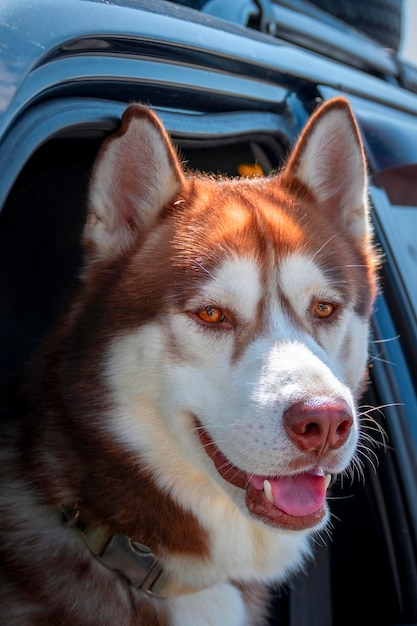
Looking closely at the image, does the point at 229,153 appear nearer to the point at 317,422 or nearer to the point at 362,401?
the point at 362,401

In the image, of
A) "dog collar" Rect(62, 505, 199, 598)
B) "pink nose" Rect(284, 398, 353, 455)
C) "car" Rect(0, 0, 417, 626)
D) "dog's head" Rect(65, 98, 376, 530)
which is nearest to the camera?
"car" Rect(0, 0, 417, 626)

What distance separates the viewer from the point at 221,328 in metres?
2.08

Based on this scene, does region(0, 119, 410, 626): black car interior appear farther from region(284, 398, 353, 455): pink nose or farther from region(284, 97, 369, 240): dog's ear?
region(284, 398, 353, 455): pink nose

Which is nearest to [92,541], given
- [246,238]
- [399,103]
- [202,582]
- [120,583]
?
[120,583]

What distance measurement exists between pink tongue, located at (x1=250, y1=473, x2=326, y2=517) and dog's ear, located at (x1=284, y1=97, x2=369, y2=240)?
2.86 ft

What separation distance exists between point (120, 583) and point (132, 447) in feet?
1.08

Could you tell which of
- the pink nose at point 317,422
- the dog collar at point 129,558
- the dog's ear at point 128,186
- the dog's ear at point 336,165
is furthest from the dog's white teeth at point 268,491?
the dog's ear at point 336,165

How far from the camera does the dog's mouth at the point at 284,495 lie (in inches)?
77.0

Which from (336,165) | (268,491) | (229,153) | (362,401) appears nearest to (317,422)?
(268,491)

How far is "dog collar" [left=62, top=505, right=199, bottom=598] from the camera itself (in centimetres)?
202

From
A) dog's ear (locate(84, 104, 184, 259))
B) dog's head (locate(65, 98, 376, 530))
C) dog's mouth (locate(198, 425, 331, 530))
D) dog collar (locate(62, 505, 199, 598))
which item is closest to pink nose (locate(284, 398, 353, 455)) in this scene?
dog's head (locate(65, 98, 376, 530))

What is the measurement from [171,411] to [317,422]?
41cm

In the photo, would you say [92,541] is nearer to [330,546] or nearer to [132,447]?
[132,447]

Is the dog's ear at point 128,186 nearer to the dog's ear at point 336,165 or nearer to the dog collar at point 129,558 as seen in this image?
the dog's ear at point 336,165
